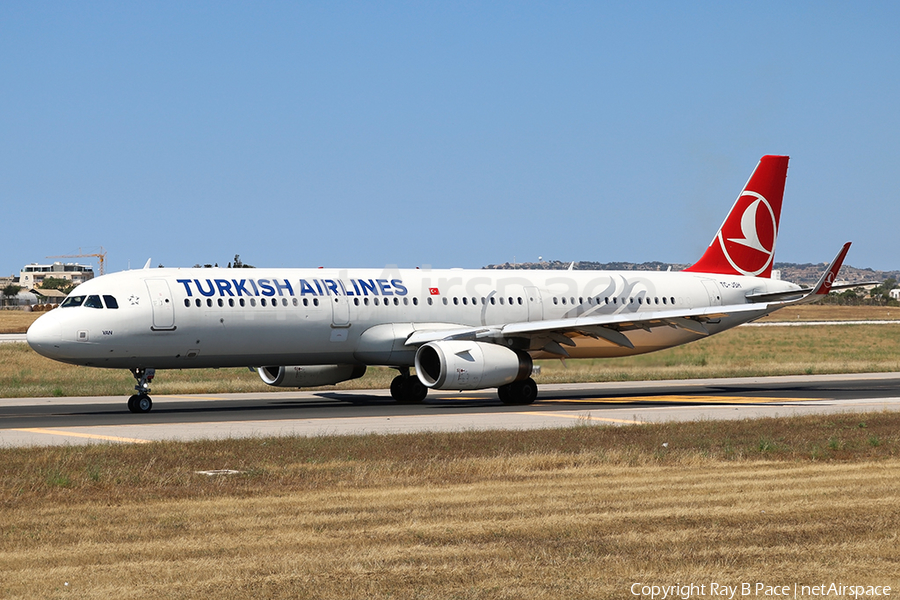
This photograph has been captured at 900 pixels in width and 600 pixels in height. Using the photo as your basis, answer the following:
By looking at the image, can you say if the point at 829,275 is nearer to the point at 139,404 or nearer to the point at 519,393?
the point at 519,393

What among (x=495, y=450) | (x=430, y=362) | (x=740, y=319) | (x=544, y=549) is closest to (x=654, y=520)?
(x=544, y=549)

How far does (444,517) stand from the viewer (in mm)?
12773

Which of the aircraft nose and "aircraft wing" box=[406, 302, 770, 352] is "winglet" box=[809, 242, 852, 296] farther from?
the aircraft nose

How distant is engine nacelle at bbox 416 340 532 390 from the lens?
29.2 meters

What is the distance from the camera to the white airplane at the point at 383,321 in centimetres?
2809

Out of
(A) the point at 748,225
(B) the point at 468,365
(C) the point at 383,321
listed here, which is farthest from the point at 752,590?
(A) the point at 748,225

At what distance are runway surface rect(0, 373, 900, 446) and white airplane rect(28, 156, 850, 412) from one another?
48.7 inches

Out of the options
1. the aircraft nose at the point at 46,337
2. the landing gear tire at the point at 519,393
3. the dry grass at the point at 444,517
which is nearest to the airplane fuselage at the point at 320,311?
the aircraft nose at the point at 46,337

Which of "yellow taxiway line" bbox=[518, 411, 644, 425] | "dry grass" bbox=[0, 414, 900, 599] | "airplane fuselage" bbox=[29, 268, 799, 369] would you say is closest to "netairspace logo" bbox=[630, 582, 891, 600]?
"dry grass" bbox=[0, 414, 900, 599]

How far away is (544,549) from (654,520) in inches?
83.0

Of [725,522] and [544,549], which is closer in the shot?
[544,549]

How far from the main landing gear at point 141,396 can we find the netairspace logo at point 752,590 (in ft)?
69.2

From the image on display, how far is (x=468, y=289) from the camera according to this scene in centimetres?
3384

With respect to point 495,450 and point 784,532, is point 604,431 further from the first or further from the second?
point 784,532
